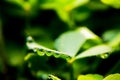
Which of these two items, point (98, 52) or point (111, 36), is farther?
point (111, 36)

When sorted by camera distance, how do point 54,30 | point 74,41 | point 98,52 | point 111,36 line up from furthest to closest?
1. point 54,30
2. point 111,36
3. point 74,41
4. point 98,52

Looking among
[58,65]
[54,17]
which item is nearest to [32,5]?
[54,17]

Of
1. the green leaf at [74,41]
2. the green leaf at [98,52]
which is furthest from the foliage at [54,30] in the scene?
the green leaf at [98,52]

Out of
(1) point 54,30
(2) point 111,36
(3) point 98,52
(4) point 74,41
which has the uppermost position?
(1) point 54,30

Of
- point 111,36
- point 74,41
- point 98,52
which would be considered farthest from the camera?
point 111,36

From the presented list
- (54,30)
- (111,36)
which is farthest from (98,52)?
(54,30)

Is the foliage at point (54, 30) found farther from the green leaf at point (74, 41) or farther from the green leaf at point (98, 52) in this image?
the green leaf at point (98, 52)

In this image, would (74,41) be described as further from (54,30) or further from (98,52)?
(54,30)

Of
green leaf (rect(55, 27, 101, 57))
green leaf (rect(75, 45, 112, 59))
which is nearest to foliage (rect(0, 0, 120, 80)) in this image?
green leaf (rect(55, 27, 101, 57))
